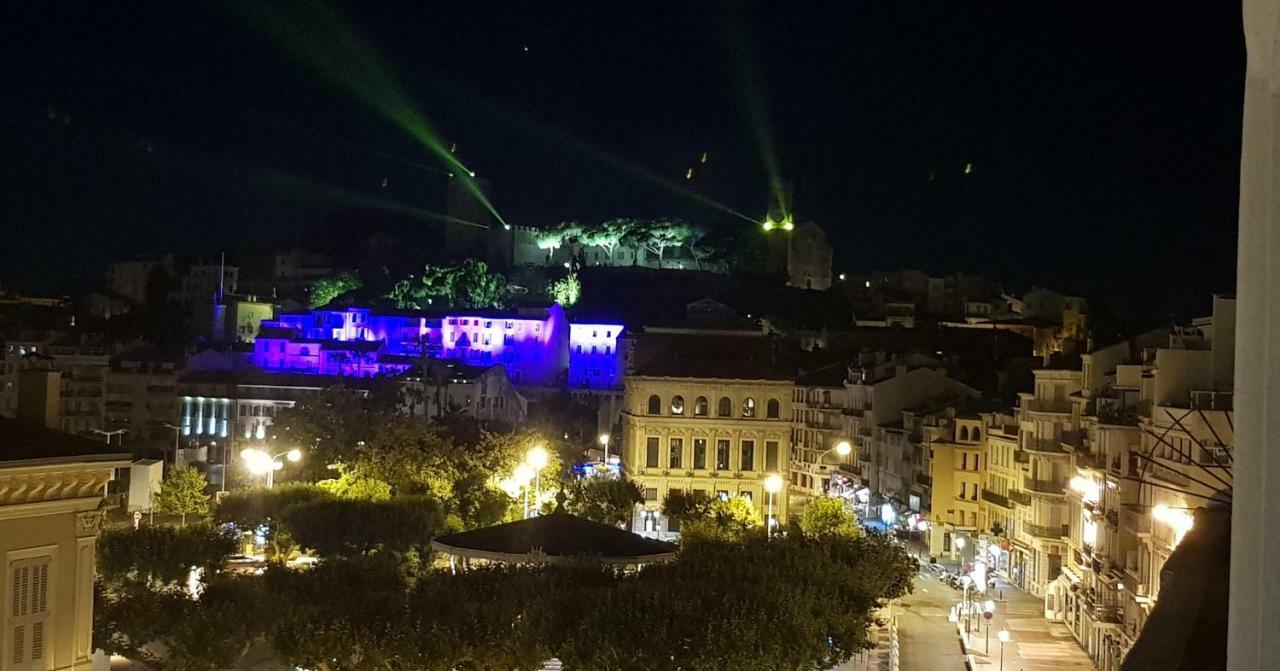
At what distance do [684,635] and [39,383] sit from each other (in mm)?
10146

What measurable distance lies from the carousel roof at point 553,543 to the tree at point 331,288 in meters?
99.8

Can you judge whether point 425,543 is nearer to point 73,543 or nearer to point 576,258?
point 73,543

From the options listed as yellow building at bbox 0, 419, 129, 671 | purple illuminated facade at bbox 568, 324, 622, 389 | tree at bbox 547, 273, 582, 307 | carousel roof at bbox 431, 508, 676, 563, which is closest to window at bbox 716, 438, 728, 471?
carousel roof at bbox 431, 508, 676, 563

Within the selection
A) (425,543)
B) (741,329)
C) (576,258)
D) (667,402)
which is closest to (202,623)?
(425,543)

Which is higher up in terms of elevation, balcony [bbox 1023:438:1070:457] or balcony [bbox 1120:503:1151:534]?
balcony [bbox 1023:438:1070:457]

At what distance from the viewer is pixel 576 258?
459 feet

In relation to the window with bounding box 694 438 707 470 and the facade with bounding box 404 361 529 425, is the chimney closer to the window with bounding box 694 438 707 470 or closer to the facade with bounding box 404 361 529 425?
the window with bounding box 694 438 707 470

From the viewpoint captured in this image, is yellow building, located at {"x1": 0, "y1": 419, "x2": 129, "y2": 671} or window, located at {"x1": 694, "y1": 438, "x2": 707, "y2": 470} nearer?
yellow building, located at {"x1": 0, "y1": 419, "x2": 129, "y2": 671}

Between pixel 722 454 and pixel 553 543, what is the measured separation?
25.6 metres

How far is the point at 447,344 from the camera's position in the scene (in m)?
112

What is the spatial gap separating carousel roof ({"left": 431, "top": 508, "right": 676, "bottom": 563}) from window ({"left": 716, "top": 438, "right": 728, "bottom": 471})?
2356cm

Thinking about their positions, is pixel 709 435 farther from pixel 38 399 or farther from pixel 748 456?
pixel 38 399

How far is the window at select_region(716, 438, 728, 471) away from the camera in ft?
176

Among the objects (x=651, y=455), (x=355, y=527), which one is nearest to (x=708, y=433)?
(x=651, y=455)
